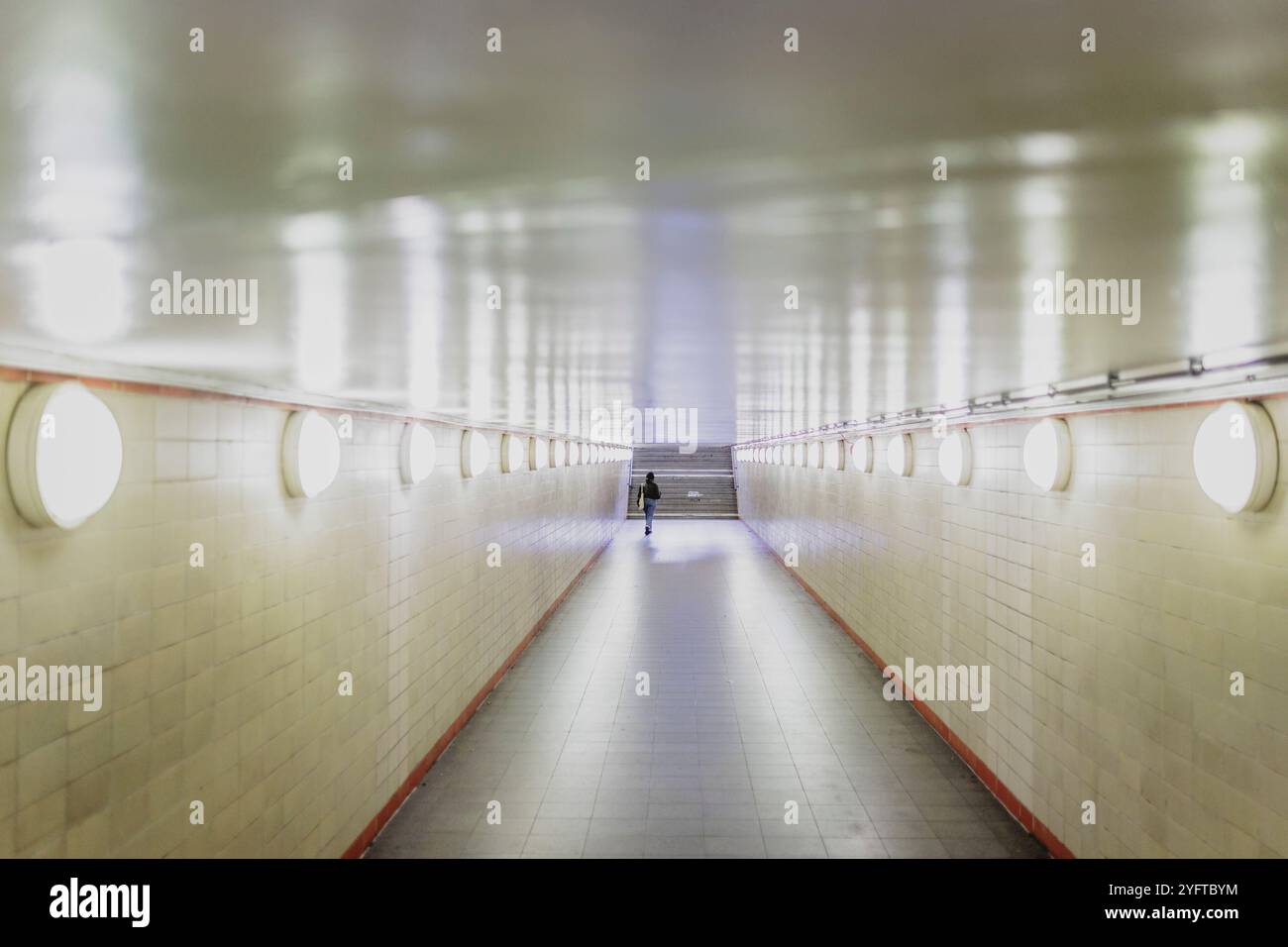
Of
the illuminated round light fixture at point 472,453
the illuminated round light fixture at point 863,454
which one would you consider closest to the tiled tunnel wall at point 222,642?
the illuminated round light fixture at point 472,453

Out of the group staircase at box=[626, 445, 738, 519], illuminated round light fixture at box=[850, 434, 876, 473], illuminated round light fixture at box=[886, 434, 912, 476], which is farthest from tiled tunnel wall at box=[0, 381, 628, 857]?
staircase at box=[626, 445, 738, 519]

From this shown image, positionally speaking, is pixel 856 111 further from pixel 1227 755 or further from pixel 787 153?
pixel 1227 755

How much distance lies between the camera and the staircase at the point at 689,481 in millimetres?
23984

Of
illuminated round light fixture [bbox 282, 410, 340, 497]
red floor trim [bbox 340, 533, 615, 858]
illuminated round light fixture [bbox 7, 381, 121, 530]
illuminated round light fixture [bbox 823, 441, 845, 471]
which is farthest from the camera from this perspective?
illuminated round light fixture [bbox 823, 441, 845, 471]

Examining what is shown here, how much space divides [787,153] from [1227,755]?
3070 millimetres

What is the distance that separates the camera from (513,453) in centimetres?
783

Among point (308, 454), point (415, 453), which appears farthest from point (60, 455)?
point (415, 453)

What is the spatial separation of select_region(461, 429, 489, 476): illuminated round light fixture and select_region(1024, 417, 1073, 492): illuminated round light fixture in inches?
166

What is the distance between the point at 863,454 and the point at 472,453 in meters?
4.32

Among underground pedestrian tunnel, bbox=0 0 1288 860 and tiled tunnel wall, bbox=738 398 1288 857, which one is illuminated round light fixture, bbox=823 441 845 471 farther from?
tiled tunnel wall, bbox=738 398 1288 857

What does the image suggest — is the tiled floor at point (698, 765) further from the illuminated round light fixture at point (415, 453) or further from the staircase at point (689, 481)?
the staircase at point (689, 481)

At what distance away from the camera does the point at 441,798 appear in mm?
4637

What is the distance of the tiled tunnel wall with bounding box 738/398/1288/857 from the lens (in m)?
2.63
